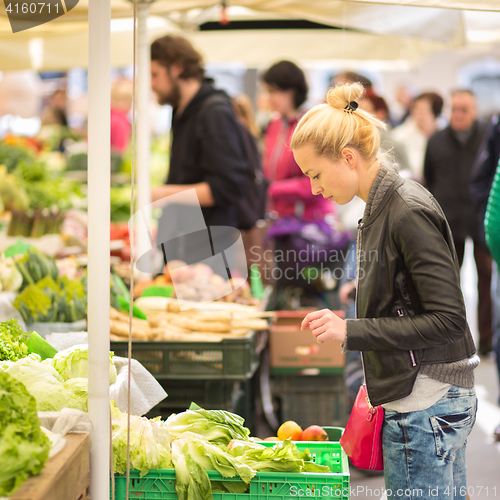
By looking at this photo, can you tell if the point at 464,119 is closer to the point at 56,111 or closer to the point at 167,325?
the point at 167,325

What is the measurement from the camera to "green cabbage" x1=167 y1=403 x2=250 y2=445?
1.98 metres

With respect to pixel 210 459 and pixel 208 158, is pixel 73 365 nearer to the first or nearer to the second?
pixel 210 459

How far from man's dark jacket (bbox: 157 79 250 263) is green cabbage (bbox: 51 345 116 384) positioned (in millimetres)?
1452

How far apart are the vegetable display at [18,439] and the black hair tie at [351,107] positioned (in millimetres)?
1133

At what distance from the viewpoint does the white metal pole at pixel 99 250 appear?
1.65 m

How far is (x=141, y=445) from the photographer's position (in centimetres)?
182

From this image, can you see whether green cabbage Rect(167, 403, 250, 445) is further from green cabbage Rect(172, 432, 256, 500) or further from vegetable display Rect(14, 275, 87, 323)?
vegetable display Rect(14, 275, 87, 323)

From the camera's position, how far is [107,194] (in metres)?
1.68

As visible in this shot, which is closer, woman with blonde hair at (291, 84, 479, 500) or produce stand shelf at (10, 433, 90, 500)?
produce stand shelf at (10, 433, 90, 500)

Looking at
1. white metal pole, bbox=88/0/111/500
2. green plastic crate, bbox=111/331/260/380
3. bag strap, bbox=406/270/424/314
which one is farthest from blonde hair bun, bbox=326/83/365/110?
green plastic crate, bbox=111/331/260/380

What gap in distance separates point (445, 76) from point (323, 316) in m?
17.6

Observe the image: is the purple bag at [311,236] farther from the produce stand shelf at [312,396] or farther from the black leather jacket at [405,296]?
the black leather jacket at [405,296]

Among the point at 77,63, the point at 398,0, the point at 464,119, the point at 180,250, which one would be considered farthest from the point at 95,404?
the point at 77,63

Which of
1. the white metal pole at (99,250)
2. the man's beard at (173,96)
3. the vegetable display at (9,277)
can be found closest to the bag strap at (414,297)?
the white metal pole at (99,250)
